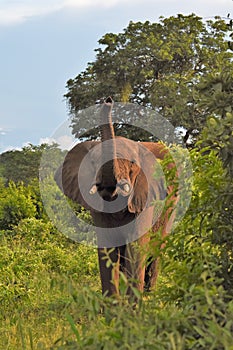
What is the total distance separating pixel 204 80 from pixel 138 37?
26801mm

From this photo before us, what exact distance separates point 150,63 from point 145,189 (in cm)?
2273

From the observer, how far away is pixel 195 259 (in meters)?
4.25

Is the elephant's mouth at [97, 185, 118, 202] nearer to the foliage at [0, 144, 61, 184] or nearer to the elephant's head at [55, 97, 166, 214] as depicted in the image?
the elephant's head at [55, 97, 166, 214]

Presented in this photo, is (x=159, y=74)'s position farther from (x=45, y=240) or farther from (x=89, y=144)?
(x=89, y=144)

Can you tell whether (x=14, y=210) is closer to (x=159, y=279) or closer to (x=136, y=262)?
(x=159, y=279)

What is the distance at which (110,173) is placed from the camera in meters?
7.07

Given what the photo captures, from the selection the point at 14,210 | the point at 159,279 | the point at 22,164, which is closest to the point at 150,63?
the point at 22,164

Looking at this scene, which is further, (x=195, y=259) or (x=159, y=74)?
(x=159, y=74)

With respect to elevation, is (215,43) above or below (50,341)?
above

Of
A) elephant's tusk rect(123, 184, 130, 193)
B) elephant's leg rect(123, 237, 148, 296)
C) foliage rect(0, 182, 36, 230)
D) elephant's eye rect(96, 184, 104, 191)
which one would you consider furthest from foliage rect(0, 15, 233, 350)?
elephant's eye rect(96, 184, 104, 191)

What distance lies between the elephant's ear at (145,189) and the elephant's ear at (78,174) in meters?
0.46

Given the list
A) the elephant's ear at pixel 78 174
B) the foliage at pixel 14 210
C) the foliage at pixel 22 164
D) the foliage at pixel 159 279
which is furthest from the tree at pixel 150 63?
the elephant's ear at pixel 78 174

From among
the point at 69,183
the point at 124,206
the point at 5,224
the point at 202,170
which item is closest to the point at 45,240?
the point at 5,224

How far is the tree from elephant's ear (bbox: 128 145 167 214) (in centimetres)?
2042
